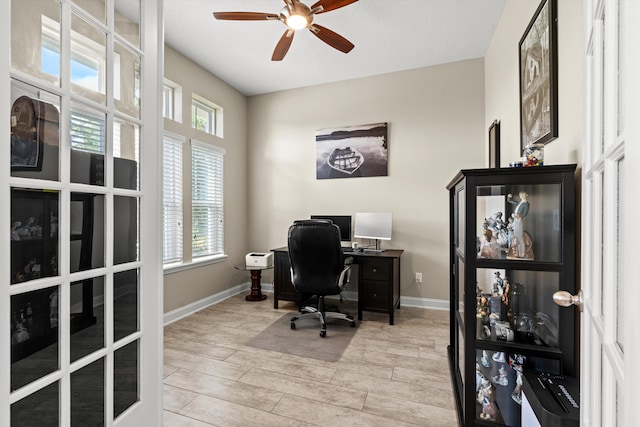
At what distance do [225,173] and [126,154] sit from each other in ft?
9.64

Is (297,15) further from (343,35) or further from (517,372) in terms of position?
(517,372)

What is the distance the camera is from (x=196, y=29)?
9.55ft

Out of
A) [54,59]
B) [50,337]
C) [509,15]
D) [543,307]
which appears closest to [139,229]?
[50,337]

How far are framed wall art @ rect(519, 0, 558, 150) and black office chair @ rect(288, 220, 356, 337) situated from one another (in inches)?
64.9

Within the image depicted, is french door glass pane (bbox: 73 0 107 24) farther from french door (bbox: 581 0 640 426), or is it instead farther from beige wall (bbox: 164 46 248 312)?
beige wall (bbox: 164 46 248 312)

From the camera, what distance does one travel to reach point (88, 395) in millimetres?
1077

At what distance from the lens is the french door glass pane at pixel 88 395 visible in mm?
1031

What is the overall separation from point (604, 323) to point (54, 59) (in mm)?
1606

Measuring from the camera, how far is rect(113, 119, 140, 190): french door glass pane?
3.91 ft

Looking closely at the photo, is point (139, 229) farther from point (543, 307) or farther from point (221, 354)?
point (543, 307)

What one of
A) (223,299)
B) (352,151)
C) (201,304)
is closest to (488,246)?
(352,151)

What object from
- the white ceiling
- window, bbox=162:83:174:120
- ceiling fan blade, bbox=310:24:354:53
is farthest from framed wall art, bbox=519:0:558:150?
window, bbox=162:83:174:120

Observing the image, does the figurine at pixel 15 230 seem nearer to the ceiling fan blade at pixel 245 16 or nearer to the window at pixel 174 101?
the ceiling fan blade at pixel 245 16

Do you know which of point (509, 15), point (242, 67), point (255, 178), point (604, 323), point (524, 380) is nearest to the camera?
point (604, 323)
